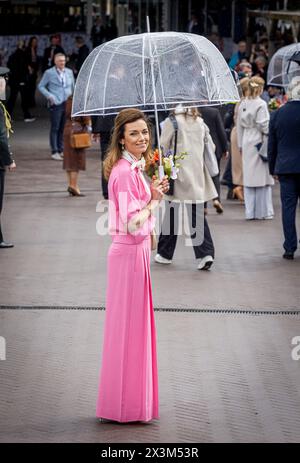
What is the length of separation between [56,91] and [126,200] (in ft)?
51.3

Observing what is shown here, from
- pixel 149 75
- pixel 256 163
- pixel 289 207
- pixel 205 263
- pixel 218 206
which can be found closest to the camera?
pixel 149 75

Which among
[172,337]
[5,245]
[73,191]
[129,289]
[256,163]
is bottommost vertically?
[73,191]

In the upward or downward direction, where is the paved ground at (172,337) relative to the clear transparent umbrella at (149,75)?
downward

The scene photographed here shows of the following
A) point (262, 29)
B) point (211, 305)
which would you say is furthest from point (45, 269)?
point (262, 29)

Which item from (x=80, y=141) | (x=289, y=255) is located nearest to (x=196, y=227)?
(x=289, y=255)

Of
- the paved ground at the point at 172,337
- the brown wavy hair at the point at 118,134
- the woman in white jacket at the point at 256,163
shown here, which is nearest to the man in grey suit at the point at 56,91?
the paved ground at the point at 172,337

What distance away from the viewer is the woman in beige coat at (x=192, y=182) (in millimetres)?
12195

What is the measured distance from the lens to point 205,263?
12.4m

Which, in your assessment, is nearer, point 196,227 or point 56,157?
Answer: point 196,227

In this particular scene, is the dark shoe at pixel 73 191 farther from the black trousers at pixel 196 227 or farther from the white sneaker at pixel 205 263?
the white sneaker at pixel 205 263

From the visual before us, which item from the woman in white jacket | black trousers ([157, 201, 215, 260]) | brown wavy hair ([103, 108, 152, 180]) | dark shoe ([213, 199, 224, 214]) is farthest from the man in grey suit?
brown wavy hair ([103, 108, 152, 180])

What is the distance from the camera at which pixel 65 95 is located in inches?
901

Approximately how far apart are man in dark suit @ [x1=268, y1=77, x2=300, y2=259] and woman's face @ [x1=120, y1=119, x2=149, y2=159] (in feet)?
18.5

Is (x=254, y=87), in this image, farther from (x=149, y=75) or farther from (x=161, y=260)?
(x=149, y=75)
